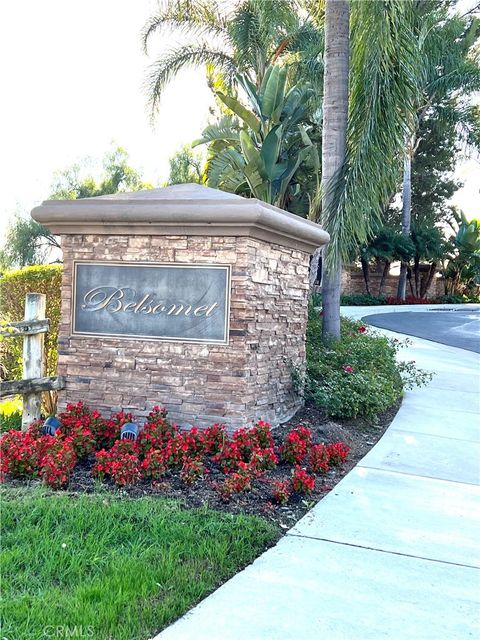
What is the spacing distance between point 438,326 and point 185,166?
12.3 metres

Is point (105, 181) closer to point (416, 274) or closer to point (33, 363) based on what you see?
→ point (416, 274)

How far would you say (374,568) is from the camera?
11.2 feet

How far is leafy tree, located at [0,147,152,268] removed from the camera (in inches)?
897

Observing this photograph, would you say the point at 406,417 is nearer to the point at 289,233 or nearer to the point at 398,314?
the point at 289,233

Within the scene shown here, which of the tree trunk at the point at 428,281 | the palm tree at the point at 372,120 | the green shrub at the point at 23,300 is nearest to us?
the green shrub at the point at 23,300

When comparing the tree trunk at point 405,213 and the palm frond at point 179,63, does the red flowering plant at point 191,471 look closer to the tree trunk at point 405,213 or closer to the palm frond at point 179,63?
the palm frond at point 179,63

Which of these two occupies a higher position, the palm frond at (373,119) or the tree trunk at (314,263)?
the palm frond at (373,119)

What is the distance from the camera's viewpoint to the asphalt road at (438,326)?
14.6 meters

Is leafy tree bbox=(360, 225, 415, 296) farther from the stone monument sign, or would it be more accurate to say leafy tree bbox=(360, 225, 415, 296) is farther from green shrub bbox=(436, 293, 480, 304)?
the stone monument sign

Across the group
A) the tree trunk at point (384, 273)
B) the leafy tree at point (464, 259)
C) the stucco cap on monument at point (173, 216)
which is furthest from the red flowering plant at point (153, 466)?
the leafy tree at point (464, 259)

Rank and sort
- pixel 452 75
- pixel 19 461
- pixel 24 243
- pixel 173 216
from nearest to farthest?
pixel 19 461
pixel 173 216
pixel 452 75
pixel 24 243

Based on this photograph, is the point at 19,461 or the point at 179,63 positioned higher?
the point at 179,63

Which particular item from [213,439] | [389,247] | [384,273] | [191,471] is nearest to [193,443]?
[213,439]

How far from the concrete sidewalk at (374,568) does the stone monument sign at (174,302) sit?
1419 mm
